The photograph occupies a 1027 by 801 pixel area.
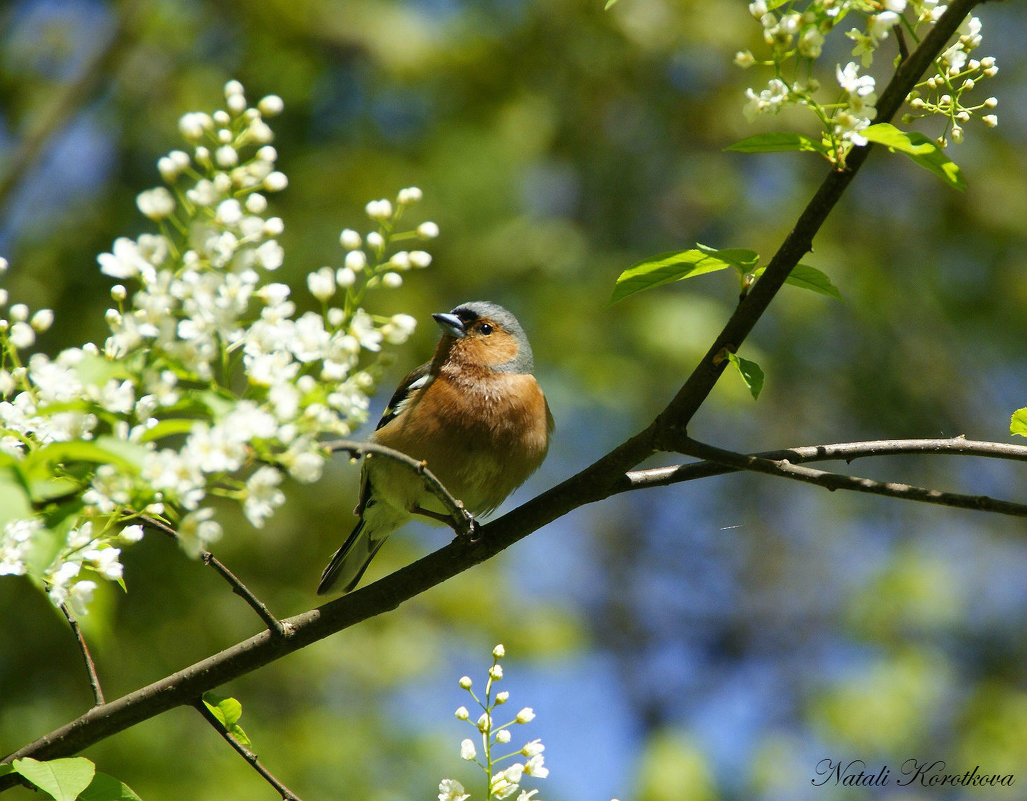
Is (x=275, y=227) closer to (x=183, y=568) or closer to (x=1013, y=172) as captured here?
(x=183, y=568)

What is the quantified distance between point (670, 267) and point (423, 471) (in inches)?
24.6

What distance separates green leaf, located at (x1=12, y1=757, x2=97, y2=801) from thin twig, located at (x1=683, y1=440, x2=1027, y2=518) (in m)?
1.28

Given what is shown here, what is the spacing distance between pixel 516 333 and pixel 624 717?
33.8 feet

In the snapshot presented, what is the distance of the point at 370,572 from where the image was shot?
23.0 ft

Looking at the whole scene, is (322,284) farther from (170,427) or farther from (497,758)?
(497,758)

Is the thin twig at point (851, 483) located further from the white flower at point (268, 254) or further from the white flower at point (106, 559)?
the white flower at point (106, 559)

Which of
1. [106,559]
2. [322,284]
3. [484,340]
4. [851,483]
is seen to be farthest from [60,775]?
[484,340]

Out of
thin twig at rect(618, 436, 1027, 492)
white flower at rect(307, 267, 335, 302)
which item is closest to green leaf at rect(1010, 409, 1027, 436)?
thin twig at rect(618, 436, 1027, 492)

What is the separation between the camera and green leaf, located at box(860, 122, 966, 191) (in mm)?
1573

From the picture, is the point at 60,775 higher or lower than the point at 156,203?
lower

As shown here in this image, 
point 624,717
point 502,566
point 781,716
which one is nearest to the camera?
point 502,566

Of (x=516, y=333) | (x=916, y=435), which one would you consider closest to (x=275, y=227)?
(x=516, y=333)

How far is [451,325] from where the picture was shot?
4.23 m

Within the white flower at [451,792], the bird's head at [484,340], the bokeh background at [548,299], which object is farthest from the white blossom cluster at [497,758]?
the bokeh background at [548,299]
